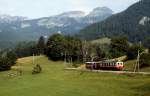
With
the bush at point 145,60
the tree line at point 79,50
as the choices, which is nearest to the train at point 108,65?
the bush at point 145,60

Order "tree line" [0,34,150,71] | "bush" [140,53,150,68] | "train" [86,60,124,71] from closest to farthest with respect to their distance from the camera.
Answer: "bush" [140,53,150,68] < "train" [86,60,124,71] < "tree line" [0,34,150,71]

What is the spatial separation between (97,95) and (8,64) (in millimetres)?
85430

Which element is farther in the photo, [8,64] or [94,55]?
[94,55]

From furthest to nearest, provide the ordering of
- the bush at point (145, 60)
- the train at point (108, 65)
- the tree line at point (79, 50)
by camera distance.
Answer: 1. the tree line at point (79, 50)
2. the train at point (108, 65)
3. the bush at point (145, 60)

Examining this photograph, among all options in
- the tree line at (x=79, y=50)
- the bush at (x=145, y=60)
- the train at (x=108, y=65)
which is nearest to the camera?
the bush at (x=145, y=60)

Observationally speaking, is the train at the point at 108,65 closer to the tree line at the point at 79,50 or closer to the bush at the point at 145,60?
the bush at the point at 145,60

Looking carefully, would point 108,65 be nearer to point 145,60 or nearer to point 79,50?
point 145,60

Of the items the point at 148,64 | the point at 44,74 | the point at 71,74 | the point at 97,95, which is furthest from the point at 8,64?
the point at 97,95

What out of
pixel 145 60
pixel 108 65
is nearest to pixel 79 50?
pixel 108 65

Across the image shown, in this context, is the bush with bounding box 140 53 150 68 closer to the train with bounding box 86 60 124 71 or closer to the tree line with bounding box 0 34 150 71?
the train with bounding box 86 60 124 71

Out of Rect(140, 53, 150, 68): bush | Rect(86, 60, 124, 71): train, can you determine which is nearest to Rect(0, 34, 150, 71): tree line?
Rect(86, 60, 124, 71): train

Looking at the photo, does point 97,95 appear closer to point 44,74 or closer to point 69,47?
point 44,74

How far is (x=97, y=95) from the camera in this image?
239 ft

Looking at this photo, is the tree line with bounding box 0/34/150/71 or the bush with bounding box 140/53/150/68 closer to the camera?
the bush with bounding box 140/53/150/68
